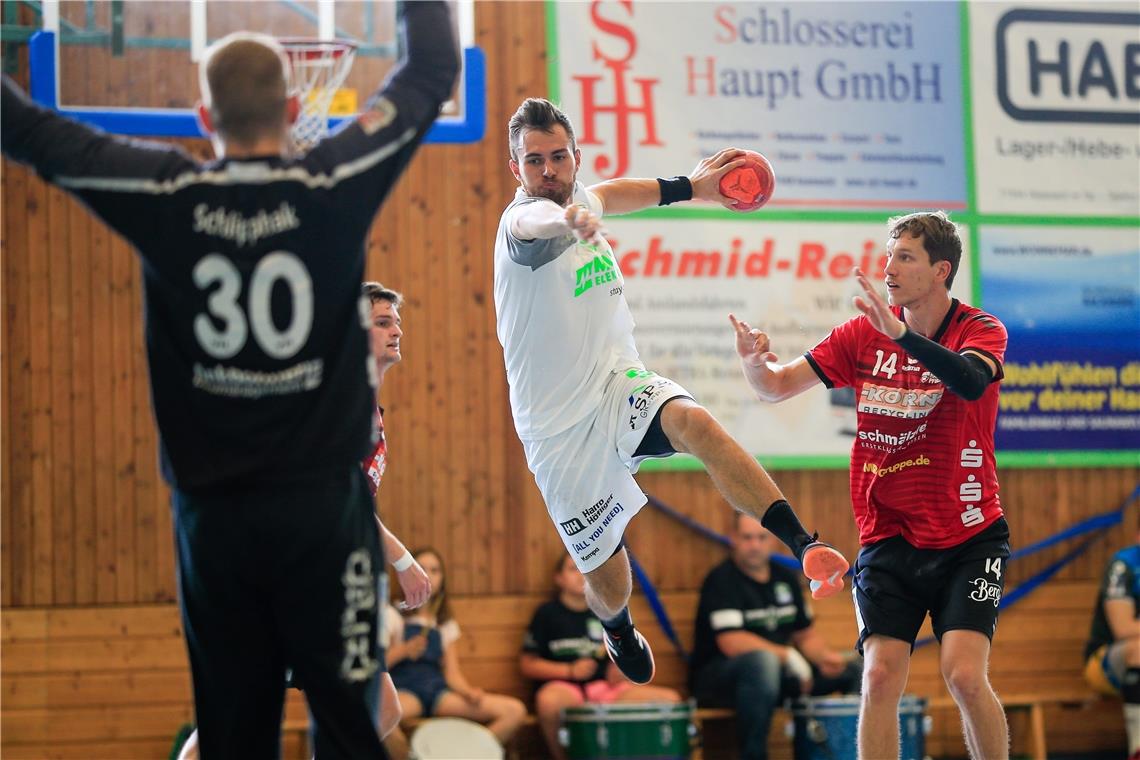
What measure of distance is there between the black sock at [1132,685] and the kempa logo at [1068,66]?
4385mm

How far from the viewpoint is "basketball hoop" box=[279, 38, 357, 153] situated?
24.6 ft

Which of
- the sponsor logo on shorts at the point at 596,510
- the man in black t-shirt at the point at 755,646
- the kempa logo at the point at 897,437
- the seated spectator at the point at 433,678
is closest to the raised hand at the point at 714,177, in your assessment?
the kempa logo at the point at 897,437

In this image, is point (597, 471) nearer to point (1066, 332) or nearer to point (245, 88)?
point (245, 88)

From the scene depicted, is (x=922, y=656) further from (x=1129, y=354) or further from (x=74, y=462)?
(x=74, y=462)

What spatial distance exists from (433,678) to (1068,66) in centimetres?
699

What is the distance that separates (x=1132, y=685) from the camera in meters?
9.42

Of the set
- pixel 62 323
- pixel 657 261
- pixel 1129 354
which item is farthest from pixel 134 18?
pixel 1129 354

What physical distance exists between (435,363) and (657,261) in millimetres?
1840

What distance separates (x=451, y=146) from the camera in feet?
32.7

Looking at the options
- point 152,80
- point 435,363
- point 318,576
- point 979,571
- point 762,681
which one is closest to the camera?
point 318,576

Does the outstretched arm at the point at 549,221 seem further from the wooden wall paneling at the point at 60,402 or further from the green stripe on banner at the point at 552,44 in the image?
the wooden wall paneling at the point at 60,402

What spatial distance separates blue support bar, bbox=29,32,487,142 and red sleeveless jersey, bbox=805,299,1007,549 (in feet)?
12.4

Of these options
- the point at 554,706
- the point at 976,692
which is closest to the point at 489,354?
the point at 554,706

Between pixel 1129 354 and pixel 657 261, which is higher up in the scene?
pixel 657 261
